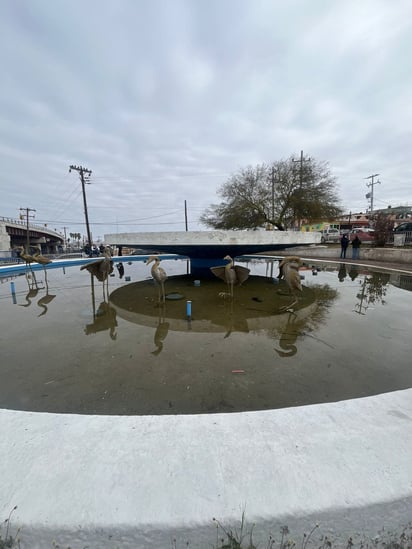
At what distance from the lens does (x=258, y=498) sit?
1281 millimetres

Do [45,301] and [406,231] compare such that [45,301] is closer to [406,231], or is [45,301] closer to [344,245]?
[344,245]

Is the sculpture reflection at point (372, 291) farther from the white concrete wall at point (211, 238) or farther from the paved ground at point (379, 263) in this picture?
the white concrete wall at point (211, 238)

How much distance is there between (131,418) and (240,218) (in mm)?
24639

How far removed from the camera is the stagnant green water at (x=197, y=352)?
9.20ft

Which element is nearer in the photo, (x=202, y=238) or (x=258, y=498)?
(x=258, y=498)

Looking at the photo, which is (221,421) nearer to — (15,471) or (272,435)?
(272,435)

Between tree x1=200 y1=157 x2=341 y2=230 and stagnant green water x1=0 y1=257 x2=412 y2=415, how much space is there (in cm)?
1754

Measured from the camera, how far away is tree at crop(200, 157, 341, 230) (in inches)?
902

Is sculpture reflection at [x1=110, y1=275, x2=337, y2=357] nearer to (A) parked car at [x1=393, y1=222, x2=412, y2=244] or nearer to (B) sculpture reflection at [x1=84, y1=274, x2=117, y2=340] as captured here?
(B) sculpture reflection at [x1=84, y1=274, x2=117, y2=340]

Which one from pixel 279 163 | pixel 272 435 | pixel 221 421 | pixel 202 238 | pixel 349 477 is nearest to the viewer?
pixel 349 477

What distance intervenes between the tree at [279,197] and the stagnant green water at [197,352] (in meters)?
17.5

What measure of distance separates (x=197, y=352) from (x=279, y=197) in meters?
23.1

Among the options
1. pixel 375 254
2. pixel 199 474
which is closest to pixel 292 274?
pixel 199 474

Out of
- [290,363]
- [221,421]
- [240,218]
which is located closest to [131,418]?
[221,421]
